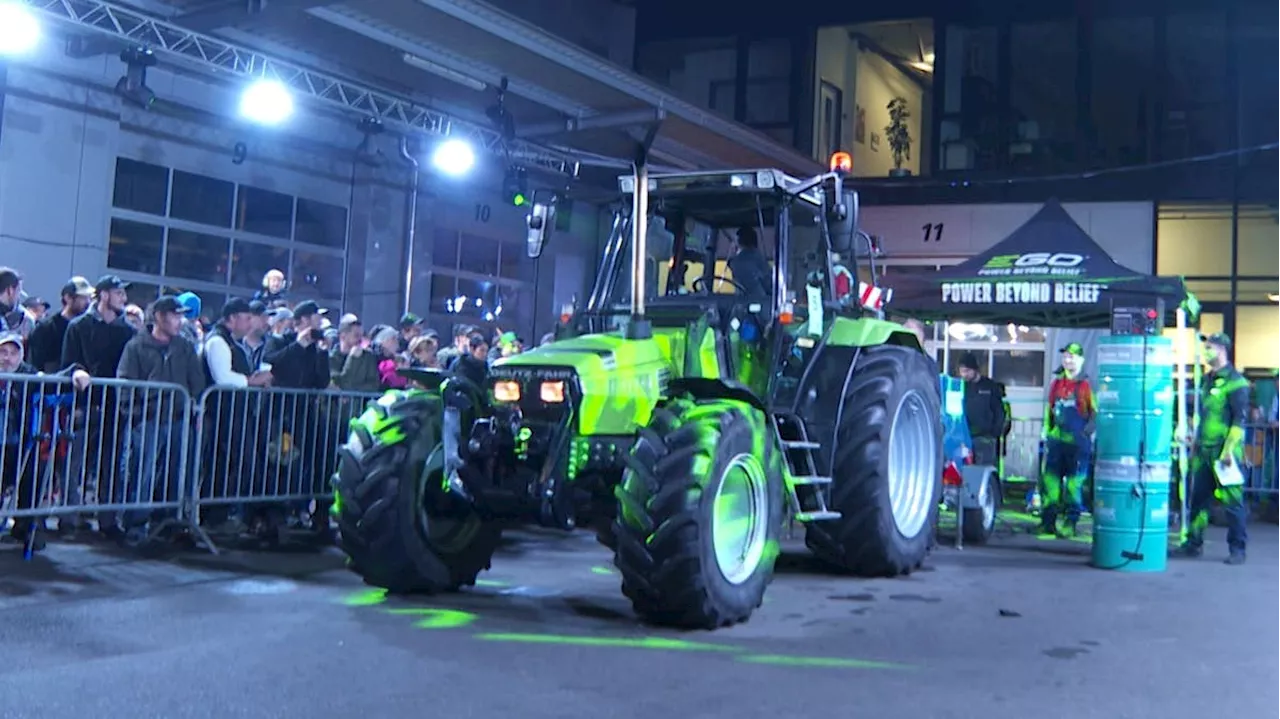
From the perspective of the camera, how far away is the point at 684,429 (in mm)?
6129

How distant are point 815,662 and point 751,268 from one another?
3002mm

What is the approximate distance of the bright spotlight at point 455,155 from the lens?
14.2 meters

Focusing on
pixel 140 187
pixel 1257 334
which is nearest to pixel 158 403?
pixel 140 187

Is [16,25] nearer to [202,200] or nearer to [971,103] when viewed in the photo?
[202,200]

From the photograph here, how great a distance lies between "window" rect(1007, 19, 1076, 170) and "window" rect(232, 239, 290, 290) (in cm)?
1222

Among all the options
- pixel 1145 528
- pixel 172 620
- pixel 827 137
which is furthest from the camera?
pixel 827 137

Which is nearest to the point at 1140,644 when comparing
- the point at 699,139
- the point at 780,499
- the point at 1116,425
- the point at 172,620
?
the point at 780,499

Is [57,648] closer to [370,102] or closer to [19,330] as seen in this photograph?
[19,330]

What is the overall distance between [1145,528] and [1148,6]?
14240 mm

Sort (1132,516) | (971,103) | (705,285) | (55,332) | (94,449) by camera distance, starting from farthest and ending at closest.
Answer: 1. (971,103)
2. (1132,516)
3. (55,332)
4. (705,285)
5. (94,449)

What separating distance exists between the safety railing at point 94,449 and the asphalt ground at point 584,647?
40 cm

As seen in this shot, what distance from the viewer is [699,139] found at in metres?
17.2

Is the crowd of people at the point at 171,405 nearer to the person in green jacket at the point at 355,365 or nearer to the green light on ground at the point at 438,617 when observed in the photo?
the person in green jacket at the point at 355,365

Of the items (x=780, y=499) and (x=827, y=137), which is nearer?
(x=780, y=499)
